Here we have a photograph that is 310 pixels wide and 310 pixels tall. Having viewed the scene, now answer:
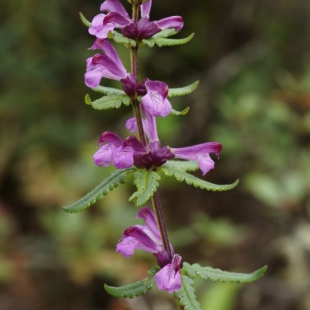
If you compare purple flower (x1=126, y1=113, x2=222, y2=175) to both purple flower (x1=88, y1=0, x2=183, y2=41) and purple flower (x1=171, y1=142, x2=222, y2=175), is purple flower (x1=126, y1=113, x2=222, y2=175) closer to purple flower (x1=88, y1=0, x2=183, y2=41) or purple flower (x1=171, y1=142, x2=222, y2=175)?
purple flower (x1=171, y1=142, x2=222, y2=175)

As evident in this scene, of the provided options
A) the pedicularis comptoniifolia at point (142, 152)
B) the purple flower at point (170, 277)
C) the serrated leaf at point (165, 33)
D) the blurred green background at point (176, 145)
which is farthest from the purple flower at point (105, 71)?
the blurred green background at point (176, 145)

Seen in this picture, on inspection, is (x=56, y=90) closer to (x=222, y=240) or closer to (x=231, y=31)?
(x=231, y=31)

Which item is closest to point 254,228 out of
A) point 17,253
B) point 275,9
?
→ point 17,253

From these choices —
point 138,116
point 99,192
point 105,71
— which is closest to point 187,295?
point 99,192

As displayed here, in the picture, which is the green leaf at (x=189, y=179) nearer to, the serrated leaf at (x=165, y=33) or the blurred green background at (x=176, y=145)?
the serrated leaf at (x=165, y=33)

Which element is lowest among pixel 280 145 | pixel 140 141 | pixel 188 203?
pixel 188 203

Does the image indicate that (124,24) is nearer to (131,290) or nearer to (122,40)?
(122,40)

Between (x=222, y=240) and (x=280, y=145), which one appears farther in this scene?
(x=280, y=145)
